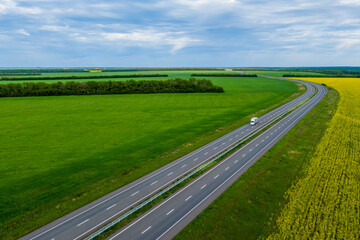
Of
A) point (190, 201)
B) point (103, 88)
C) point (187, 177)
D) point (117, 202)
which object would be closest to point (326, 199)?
point (190, 201)

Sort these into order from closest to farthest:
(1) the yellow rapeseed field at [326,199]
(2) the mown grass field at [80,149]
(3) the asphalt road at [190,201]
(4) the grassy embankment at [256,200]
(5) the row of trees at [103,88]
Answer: (1) the yellow rapeseed field at [326,199]
(4) the grassy embankment at [256,200]
(3) the asphalt road at [190,201]
(2) the mown grass field at [80,149]
(5) the row of trees at [103,88]

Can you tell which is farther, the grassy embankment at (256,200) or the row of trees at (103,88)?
the row of trees at (103,88)

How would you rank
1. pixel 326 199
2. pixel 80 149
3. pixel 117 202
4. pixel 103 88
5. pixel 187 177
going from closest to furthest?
pixel 326 199
pixel 117 202
pixel 187 177
pixel 80 149
pixel 103 88

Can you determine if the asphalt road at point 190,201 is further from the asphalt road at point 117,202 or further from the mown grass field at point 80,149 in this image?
the mown grass field at point 80,149

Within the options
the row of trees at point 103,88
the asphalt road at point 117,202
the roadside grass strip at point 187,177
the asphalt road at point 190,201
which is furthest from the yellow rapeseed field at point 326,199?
the row of trees at point 103,88

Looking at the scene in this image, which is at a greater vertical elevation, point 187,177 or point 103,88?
point 103,88

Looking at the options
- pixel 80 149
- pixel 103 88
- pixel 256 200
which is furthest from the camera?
pixel 103 88

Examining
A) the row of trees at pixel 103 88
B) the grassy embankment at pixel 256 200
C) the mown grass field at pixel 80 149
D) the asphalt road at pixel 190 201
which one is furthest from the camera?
the row of trees at pixel 103 88

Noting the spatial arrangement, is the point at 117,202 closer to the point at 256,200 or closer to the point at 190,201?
the point at 190,201
